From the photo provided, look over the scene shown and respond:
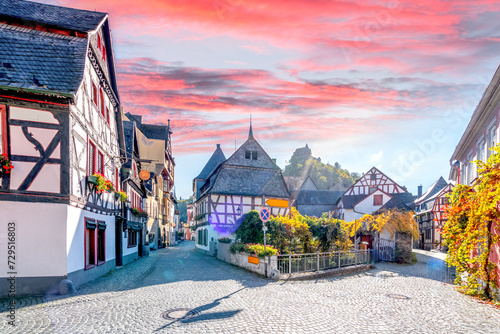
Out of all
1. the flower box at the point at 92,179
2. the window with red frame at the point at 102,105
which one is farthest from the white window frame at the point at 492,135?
the window with red frame at the point at 102,105

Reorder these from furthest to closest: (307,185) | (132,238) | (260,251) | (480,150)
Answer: (307,185) < (132,238) < (260,251) < (480,150)

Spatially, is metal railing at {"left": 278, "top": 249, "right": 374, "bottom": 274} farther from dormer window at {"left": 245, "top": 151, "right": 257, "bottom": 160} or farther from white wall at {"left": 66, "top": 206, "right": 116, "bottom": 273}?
dormer window at {"left": 245, "top": 151, "right": 257, "bottom": 160}

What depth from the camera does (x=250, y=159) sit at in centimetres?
3177

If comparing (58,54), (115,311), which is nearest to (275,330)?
(115,311)

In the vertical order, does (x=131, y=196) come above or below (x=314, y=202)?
above

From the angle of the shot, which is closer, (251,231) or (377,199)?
(251,231)

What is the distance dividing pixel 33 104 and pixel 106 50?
664 cm

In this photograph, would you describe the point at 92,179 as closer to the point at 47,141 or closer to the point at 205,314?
the point at 47,141

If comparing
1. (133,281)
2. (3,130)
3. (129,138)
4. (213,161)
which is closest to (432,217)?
(213,161)

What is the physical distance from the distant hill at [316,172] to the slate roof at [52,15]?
223 feet

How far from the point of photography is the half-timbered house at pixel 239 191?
29.3 meters

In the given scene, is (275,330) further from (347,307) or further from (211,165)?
(211,165)

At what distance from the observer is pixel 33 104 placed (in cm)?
1057

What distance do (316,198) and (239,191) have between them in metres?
29.1
